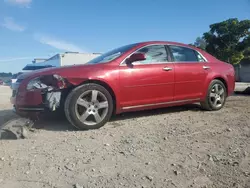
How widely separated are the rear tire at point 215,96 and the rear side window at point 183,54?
0.68 metres

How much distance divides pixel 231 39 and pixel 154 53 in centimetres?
3291

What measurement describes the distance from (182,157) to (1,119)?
3.83 meters

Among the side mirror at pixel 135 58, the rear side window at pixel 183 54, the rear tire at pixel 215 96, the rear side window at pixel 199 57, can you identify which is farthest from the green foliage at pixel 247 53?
the side mirror at pixel 135 58

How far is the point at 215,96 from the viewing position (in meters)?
5.47

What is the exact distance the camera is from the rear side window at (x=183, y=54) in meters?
5.07

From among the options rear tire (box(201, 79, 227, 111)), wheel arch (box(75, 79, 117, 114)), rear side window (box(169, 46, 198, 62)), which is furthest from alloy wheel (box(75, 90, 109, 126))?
rear tire (box(201, 79, 227, 111))

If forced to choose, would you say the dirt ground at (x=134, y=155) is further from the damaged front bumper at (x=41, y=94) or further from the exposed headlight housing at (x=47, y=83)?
the exposed headlight housing at (x=47, y=83)

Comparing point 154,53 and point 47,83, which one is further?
point 154,53

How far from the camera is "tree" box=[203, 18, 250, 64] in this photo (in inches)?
1325

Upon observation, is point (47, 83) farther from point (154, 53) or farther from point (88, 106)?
point (154, 53)

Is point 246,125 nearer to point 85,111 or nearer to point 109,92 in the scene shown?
point 109,92

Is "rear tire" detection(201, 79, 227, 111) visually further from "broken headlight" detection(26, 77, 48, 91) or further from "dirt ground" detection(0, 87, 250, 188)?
"broken headlight" detection(26, 77, 48, 91)

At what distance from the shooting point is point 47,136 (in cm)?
382

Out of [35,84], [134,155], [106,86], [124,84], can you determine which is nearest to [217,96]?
[124,84]
